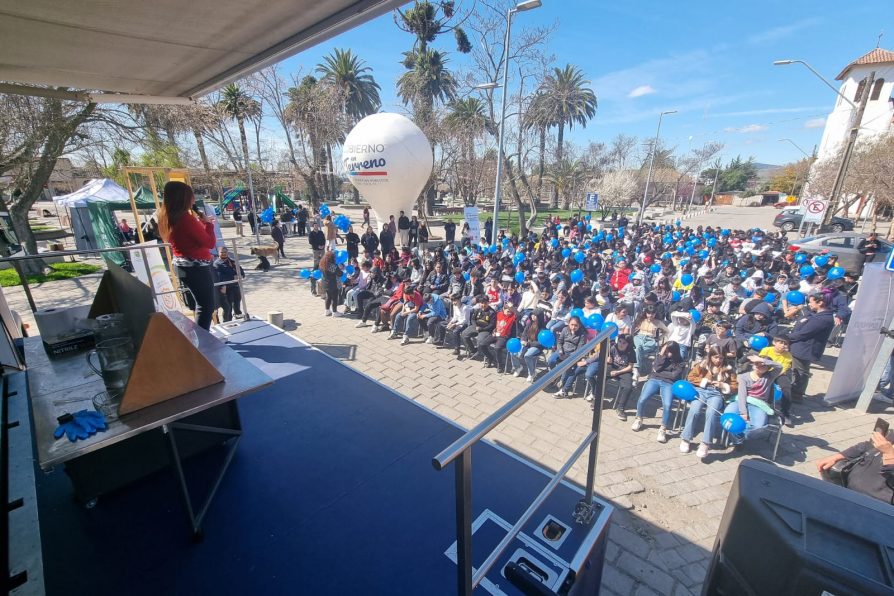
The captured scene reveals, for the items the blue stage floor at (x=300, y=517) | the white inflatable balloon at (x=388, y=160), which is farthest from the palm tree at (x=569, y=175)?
the blue stage floor at (x=300, y=517)

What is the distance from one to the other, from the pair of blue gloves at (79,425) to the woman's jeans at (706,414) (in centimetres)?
656

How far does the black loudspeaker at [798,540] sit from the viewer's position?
4.08 ft

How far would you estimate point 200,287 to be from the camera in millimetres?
4340

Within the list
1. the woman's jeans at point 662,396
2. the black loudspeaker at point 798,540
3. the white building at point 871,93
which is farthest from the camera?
the white building at point 871,93

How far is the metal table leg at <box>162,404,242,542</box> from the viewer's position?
2.39 metres

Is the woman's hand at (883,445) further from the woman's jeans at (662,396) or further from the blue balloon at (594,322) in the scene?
the blue balloon at (594,322)

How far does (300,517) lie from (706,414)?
557 centimetres

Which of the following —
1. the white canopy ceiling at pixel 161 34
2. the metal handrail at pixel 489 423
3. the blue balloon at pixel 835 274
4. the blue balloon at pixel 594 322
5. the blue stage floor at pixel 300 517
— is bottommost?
the blue balloon at pixel 594 322

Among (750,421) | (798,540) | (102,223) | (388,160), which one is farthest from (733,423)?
(102,223)

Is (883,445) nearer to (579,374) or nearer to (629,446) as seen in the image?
(629,446)

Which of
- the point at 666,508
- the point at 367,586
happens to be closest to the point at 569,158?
the point at 666,508

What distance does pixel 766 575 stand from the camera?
1426 millimetres

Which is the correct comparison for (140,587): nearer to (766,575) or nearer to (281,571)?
(281,571)

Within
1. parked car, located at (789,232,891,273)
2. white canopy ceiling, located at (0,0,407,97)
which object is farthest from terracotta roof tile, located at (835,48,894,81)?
white canopy ceiling, located at (0,0,407,97)
